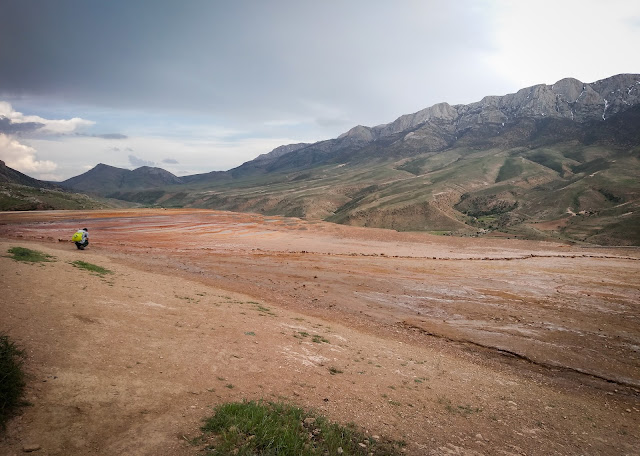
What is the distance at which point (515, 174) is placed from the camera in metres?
129

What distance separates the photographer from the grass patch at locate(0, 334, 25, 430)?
534 cm

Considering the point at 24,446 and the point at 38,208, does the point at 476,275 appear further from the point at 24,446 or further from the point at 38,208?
the point at 38,208

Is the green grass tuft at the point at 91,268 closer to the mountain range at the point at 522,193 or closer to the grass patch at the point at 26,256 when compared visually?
the grass patch at the point at 26,256

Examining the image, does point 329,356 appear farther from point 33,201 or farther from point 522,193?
point 522,193

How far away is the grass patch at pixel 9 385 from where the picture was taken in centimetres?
534

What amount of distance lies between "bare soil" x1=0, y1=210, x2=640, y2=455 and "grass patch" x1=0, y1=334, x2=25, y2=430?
0.77ft


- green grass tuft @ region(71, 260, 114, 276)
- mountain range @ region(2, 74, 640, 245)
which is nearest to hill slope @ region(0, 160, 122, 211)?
mountain range @ region(2, 74, 640, 245)

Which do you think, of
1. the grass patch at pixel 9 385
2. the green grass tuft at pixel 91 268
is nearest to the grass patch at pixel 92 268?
the green grass tuft at pixel 91 268

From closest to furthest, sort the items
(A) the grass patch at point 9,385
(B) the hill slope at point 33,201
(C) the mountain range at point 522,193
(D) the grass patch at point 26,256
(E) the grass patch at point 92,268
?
(A) the grass patch at point 9,385 < (D) the grass patch at point 26,256 < (E) the grass patch at point 92,268 < (C) the mountain range at point 522,193 < (B) the hill slope at point 33,201

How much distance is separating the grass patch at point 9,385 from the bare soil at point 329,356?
0.23 m

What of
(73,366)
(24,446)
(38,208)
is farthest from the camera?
(38,208)

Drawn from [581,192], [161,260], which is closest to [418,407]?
[161,260]

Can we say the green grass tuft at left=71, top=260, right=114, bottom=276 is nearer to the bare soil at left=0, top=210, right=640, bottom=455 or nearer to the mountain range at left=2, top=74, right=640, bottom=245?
the bare soil at left=0, top=210, right=640, bottom=455

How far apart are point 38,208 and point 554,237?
115406 mm
